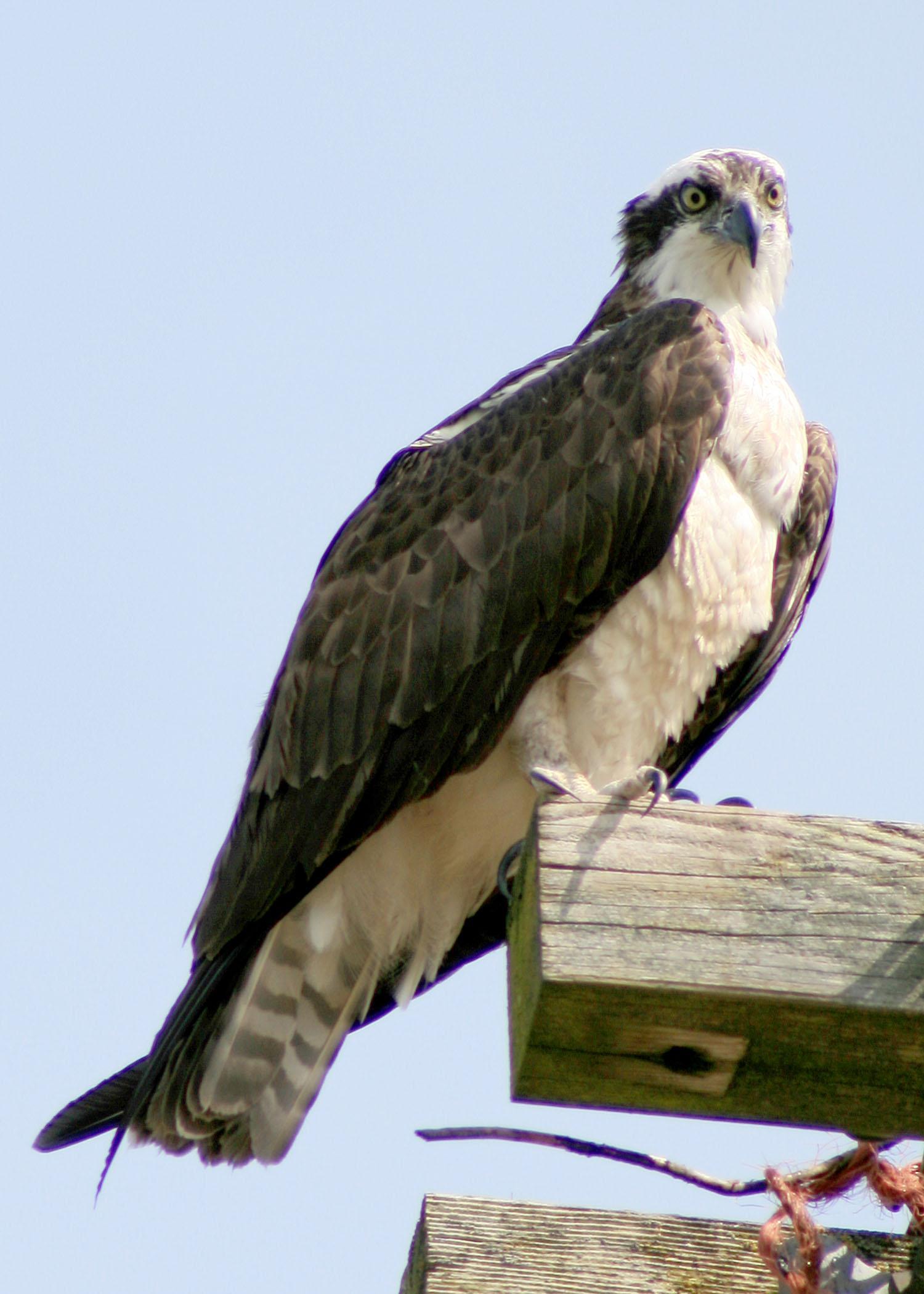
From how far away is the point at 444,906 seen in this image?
4.68m

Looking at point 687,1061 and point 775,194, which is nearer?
point 687,1061

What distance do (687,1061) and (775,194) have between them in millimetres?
3972

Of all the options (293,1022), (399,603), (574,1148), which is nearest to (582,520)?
(399,603)

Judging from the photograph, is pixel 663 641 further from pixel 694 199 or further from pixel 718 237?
pixel 694 199

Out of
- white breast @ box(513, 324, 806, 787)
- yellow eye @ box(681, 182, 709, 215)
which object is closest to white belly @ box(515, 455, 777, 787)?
white breast @ box(513, 324, 806, 787)

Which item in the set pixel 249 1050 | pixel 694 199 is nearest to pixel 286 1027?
pixel 249 1050

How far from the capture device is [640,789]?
9.21 feet

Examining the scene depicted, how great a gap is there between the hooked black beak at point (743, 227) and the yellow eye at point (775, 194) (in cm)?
30

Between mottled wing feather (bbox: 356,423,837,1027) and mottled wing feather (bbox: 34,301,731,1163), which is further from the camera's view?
mottled wing feather (bbox: 356,423,837,1027)

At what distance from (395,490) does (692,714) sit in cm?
103

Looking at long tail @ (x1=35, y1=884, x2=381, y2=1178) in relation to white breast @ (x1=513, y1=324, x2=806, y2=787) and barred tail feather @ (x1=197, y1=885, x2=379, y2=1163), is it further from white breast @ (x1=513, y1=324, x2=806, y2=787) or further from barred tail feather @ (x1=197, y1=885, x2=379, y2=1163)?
white breast @ (x1=513, y1=324, x2=806, y2=787)

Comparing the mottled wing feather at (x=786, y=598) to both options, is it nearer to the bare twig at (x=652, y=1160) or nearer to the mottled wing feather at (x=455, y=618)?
the mottled wing feather at (x=455, y=618)

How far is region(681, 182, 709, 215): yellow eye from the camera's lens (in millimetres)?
5328

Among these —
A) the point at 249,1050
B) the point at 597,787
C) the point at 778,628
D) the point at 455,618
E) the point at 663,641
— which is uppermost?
the point at 455,618
